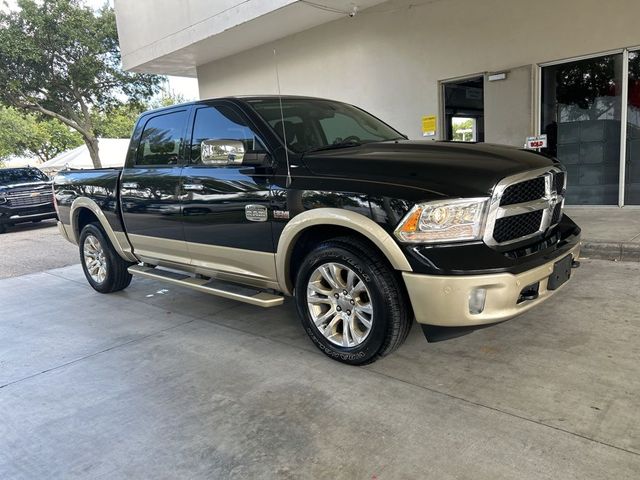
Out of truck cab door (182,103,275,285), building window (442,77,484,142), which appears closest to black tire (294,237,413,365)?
truck cab door (182,103,275,285)

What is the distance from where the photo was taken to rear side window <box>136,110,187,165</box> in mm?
4641

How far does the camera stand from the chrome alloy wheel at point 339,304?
131 inches

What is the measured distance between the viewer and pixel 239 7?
9.66 meters

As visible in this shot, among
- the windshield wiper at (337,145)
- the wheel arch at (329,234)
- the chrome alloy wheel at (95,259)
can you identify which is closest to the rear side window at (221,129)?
the windshield wiper at (337,145)

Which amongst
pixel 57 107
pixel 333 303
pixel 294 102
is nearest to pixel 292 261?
pixel 333 303

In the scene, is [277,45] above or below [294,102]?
above

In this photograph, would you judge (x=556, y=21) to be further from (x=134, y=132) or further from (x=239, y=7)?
(x=134, y=132)

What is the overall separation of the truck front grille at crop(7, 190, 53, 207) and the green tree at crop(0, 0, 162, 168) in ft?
24.8

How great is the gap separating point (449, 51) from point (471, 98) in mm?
1544

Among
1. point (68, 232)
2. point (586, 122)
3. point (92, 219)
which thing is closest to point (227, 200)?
point (92, 219)

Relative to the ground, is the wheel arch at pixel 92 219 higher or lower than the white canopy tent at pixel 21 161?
lower

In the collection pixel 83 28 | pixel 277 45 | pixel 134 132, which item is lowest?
pixel 134 132

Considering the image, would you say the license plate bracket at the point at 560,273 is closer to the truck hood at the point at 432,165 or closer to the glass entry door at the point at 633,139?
the truck hood at the point at 432,165

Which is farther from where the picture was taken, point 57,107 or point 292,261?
Result: point 57,107
